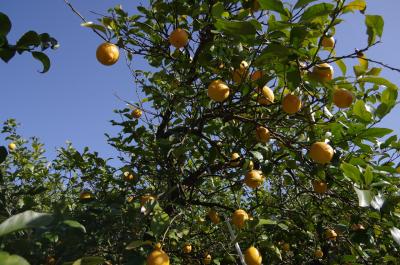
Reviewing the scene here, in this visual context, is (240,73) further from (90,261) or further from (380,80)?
(90,261)

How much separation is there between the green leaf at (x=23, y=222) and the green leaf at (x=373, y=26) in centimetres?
160

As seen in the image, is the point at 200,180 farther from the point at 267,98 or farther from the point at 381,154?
the point at 381,154

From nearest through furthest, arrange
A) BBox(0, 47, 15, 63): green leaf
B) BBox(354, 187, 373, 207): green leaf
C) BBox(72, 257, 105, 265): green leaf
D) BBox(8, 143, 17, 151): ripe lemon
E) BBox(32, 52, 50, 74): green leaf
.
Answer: BBox(72, 257, 105, 265): green leaf → BBox(0, 47, 15, 63): green leaf → BBox(32, 52, 50, 74): green leaf → BBox(354, 187, 373, 207): green leaf → BBox(8, 143, 17, 151): ripe lemon

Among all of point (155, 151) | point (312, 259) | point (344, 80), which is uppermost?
point (155, 151)

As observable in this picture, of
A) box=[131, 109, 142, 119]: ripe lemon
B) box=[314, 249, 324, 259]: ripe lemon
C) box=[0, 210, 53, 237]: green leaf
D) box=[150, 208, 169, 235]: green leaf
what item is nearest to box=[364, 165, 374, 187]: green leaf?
box=[150, 208, 169, 235]: green leaf

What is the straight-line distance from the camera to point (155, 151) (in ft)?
8.71

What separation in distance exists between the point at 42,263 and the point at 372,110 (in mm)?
1901

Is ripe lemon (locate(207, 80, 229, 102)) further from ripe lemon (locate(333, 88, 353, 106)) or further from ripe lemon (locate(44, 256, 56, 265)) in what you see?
ripe lemon (locate(44, 256, 56, 265))

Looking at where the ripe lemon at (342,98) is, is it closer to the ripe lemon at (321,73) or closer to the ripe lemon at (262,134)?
the ripe lemon at (321,73)

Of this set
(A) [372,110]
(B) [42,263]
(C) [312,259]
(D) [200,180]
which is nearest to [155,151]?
(D) [200,180]

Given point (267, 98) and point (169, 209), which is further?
point (169, 209)

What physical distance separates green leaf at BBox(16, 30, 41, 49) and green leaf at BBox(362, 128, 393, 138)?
1.68 metres

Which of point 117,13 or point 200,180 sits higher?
point 117,13

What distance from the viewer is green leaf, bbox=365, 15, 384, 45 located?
170 cm
